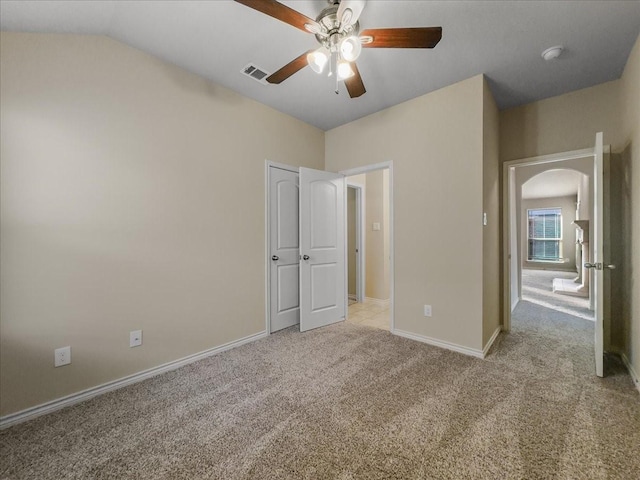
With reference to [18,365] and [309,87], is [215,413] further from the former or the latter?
[309,87]

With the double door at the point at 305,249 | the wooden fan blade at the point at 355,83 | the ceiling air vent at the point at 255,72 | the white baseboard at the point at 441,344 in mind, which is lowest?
the white baseboard at the point at 441,344

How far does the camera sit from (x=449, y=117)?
268 centimetres

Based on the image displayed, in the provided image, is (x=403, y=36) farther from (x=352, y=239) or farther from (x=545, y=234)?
(x=545, y=234)

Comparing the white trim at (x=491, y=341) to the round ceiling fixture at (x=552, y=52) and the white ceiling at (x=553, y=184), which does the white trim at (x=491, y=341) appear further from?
the white ceiling at (x=553, y=184)

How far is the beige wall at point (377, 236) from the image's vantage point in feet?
14.8

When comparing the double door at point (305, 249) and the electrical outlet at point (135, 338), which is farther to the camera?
the double door at point (305, 249)

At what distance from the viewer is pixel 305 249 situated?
3303mm

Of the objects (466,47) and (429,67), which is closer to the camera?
(466,47)

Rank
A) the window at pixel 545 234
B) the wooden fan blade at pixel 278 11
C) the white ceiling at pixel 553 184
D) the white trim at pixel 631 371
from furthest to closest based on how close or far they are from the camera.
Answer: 1. the window at pixel 545 234
2. the white ceiling at pixel 553 184
3. the white trim at pixel 631 371
4. the wooden fan blade at pixel 278 11

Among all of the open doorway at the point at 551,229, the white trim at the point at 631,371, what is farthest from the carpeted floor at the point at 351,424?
the open doorway at the point at 551,229

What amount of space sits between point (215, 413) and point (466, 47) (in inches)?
129

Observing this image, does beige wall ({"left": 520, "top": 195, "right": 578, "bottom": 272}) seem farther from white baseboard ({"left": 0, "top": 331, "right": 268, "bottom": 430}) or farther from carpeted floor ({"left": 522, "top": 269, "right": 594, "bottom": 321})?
white baseboard ({"left": 0, "top": 331, "right": 268, "bottom": 430})

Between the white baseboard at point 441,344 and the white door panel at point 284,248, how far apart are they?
1338 mm

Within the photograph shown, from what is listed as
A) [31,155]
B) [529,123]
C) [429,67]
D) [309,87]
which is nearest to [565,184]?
[529,123]
